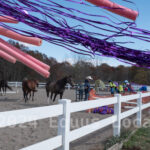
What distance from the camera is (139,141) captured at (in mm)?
4492

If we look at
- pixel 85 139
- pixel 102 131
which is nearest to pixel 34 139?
pixel 85 139

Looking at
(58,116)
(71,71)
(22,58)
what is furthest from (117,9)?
(71,71)

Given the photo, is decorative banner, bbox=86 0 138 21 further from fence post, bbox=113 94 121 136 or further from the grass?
fence post, bbox=113 94 121 136

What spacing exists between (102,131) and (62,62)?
156 feet

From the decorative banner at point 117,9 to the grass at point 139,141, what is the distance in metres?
3.07

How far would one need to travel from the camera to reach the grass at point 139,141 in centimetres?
410

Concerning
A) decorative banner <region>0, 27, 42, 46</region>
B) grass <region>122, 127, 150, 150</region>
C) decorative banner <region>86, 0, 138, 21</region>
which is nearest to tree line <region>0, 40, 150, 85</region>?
grass <region>122, 127, 150, 150</region>

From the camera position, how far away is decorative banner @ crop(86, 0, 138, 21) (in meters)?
1.54

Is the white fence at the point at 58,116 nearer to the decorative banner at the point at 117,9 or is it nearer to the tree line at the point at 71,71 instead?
the decorative banner at the point at 117,9

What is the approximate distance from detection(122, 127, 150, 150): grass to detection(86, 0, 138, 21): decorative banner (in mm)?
3070

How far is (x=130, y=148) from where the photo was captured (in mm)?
4055

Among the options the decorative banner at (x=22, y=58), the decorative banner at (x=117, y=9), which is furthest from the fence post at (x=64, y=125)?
the decorative banner at (x=117, y=9)

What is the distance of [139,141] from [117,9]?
3.53m

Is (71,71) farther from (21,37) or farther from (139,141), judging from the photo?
(21,37)
